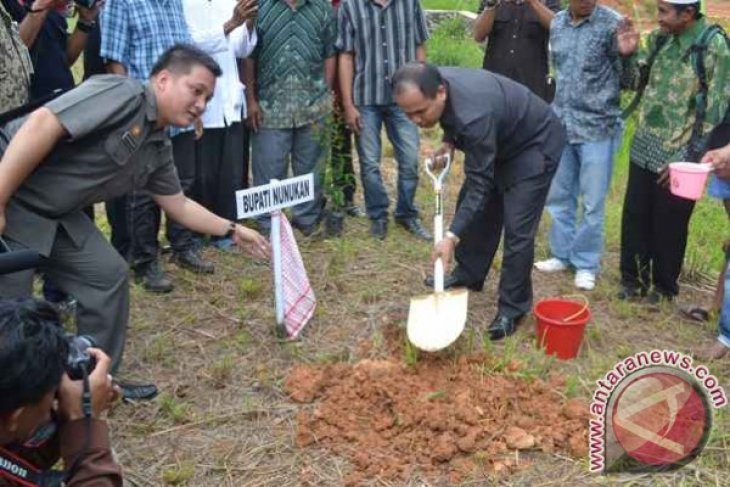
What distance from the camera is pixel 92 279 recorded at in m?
3.41

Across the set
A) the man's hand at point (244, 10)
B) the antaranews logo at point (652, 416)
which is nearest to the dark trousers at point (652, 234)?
the antaranews logo at point (652, 416)

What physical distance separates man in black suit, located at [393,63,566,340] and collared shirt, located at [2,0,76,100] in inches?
75.4

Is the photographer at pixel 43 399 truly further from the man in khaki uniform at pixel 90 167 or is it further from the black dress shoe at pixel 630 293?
the black dress shoe at pixel 630 293

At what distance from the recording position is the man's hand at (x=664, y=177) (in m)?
4.31

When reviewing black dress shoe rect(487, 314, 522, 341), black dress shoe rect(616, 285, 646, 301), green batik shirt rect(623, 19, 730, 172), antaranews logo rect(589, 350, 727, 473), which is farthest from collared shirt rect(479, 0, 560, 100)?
antaranews logo rect(589, 350, 727, 473)

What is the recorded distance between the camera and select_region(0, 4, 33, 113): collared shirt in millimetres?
3678

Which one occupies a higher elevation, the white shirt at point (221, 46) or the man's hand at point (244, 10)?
the man's hand at point (244, 10)

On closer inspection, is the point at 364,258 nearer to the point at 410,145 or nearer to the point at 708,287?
the point at 410,145

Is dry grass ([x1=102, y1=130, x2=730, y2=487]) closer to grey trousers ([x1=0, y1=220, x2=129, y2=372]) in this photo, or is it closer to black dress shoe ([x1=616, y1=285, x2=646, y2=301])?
black dress shoe ([x1=616, y1=285, x2=646, y2=301])

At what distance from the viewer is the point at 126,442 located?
338 centimetres

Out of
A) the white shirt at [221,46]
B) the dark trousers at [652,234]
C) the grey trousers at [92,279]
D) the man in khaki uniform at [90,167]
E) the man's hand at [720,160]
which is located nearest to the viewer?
the man in khaki uniform at [90,167]

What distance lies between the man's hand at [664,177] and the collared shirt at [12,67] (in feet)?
10.8

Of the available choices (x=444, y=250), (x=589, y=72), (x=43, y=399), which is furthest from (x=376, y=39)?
(x=43, y=399)

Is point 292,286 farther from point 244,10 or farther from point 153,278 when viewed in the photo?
point 244,10
